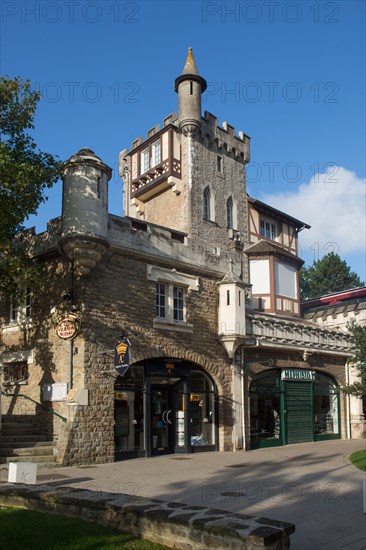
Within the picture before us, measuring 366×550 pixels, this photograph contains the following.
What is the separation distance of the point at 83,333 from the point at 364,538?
9.75 metres

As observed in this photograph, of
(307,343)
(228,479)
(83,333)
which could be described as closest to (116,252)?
(83,333)

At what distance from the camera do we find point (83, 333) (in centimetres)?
1537

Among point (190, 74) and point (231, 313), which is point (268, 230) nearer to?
point (190, 74)

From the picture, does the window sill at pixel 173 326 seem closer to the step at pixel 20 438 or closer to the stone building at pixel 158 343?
the stone building at pixel 158 343

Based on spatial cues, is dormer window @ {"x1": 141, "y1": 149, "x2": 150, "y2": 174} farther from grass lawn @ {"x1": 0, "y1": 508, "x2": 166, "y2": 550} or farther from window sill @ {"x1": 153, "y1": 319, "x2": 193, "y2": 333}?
grass lawn @ {"x1": 0, "y1": 508, "x2": 166, "y2": 550}

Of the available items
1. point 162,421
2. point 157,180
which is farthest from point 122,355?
point 157,180

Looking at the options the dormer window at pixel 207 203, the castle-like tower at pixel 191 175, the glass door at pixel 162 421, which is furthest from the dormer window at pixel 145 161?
the glass door at pixel 162 421

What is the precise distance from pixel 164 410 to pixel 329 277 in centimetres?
4347

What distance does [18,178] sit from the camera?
13758 mm

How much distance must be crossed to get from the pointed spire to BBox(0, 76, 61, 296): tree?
47.6 feet

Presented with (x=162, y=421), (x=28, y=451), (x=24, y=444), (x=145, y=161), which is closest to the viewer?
(x=28, y=451)

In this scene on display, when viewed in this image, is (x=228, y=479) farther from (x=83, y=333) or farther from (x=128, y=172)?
(x=128, y=172)

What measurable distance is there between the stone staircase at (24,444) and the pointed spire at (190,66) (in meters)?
18.9

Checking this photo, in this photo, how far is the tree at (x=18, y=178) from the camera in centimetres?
1393
